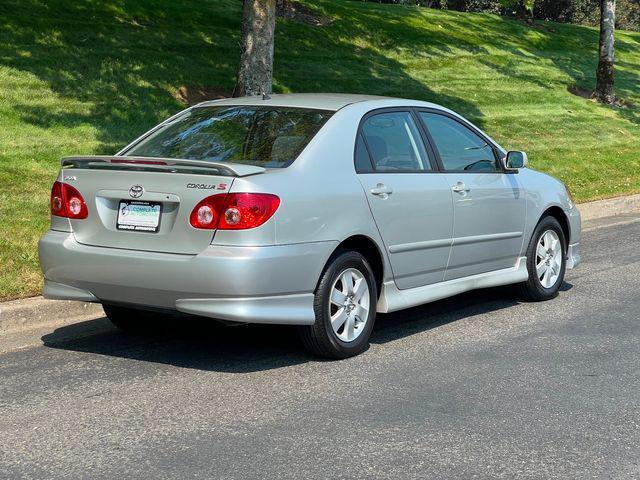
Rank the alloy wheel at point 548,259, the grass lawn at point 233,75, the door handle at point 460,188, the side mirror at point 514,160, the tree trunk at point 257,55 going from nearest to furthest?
1. the door handle at point 460,188
2. the side mirror at point 514,160
3. the alloy wheel at point 548,259
4. the grass lawn at point 233,75
5. the tree trunk at point 257,55

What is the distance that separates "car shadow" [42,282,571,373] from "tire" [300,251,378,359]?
0.71ft

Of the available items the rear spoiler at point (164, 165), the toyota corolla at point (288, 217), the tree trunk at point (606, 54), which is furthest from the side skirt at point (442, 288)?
the tree trunk at point (606, 54)

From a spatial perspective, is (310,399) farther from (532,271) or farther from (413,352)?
(532,271)

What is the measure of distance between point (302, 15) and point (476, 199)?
19.2m

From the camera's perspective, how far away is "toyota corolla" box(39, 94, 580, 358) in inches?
242

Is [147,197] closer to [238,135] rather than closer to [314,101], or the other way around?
[238,135]

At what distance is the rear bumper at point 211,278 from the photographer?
6.08 meters

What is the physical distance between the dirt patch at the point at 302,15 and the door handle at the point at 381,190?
19.0 metres

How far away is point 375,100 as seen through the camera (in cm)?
757

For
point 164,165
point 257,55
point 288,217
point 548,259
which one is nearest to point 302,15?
point 257,55

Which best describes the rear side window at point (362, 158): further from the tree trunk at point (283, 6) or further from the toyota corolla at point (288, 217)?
the tree trunk at point (283, 6)

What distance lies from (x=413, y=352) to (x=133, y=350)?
6.08 ft

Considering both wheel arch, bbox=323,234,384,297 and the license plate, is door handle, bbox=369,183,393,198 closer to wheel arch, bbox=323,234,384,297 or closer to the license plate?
wheel arch, bbox=323,234,384,297

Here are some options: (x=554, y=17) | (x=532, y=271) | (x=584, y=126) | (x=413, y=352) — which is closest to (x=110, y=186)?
(x=413, y=352)
